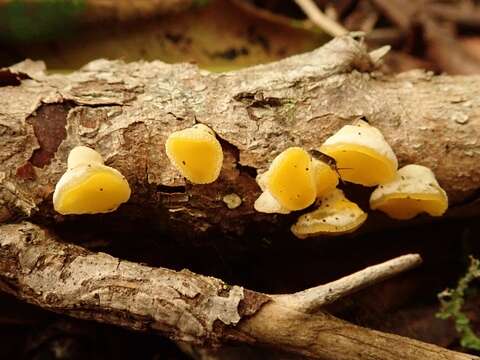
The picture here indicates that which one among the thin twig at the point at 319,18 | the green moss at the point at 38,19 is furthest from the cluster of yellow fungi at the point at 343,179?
the thin twig at the point at 319,18

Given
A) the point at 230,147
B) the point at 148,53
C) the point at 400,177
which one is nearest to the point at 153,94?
the point at 230,147

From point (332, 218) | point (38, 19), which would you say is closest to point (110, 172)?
point (332, 218)

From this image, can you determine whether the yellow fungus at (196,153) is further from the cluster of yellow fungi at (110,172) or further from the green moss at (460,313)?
the green moss at (460,313)

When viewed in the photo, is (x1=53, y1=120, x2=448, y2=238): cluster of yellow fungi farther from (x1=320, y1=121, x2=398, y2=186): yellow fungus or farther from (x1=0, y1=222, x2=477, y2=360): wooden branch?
(x1=0, y1=222, x2=477, y2=360): wooden branch

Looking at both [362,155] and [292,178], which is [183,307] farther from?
[362,155]

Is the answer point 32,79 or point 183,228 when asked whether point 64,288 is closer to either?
point 183,228

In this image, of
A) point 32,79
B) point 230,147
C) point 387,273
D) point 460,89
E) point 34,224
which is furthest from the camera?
point 460,89
